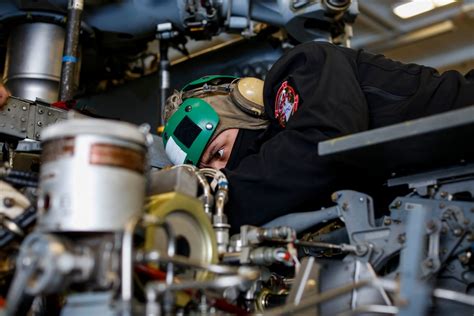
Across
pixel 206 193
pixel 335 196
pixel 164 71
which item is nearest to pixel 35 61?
pixel 164 71

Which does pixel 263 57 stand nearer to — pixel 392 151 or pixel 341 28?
pixel 341 28

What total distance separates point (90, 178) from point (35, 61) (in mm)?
2032

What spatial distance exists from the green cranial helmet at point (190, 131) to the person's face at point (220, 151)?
39 mm

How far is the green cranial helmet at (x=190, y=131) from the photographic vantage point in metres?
2.34

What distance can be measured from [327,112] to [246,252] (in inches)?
19.0

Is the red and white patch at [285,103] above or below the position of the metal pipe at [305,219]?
above

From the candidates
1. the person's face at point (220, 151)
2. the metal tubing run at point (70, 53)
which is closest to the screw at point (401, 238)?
the person's face at point (220, 151)

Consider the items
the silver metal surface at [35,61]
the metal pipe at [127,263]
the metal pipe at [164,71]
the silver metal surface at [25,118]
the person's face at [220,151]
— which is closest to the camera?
the metal pipe at [127,263]

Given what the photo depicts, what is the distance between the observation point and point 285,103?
6.71 feet

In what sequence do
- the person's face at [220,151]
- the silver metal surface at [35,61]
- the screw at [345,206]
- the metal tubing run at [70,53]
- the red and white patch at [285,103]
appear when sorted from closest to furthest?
A: the screw at [345,206], the red and white patch at [285,103], the person's face at [220,151], the metal tubing run at [70,53], the silver metal surface at [35,61]

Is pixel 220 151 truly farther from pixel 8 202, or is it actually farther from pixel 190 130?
pixel 8 202

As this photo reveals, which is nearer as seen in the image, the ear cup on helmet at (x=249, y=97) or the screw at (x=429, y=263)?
the screw at (x=429, y=263)

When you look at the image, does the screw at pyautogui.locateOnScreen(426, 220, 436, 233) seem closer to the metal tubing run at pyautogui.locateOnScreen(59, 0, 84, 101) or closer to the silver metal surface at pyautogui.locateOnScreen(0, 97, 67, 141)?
the silver metal surface at pyautogui.locateOnScreen(0, 97, 67, 141)

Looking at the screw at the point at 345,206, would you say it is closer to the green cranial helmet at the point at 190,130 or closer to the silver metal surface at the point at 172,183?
the silver metal surface at the point at 172,183
